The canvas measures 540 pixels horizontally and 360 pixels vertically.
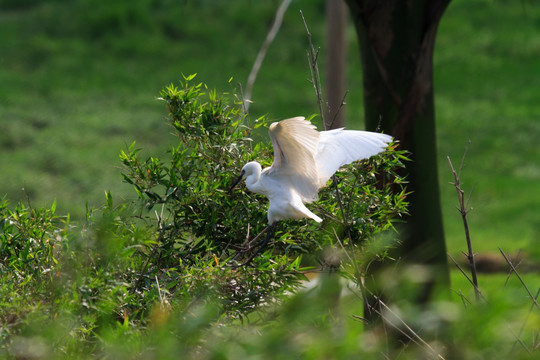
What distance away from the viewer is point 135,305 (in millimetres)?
2217

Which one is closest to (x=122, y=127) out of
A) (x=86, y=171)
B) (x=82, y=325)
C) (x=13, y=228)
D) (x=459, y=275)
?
(x=86, y=171)

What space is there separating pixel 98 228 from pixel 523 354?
1102 millimetres

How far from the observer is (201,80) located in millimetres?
10117

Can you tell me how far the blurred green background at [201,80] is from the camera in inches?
331

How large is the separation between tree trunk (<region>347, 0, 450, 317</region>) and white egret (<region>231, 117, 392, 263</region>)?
1121 mm

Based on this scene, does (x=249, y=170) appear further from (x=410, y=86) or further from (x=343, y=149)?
(x=410, y=86)

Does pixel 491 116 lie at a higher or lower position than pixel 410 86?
lower

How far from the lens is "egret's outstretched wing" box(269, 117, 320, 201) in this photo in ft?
7.97

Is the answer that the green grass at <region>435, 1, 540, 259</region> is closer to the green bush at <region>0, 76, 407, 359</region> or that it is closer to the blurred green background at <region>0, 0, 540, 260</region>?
the blurred green background at <region>0, 0, 540, 260</region>

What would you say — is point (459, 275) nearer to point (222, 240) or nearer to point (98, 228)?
point (222, 240)

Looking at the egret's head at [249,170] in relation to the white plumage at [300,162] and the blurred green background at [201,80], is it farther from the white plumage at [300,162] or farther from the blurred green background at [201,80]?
the blurred green background at [201,80]

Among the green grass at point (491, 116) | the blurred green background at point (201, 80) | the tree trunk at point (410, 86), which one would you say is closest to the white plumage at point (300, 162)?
the tree trunk at point (410, 86)

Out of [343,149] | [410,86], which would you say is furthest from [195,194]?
[410,86]

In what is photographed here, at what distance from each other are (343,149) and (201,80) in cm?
776
